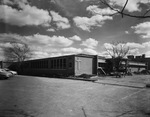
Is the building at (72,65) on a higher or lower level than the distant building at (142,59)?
lower

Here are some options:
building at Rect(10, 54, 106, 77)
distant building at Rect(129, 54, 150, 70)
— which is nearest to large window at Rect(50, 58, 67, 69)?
building at Rect(10, 54, 106, 77)

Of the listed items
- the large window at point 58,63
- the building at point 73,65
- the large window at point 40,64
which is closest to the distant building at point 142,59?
the building at point 73,65

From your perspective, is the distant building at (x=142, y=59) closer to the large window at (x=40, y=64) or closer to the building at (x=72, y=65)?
the building at (x=72, y=65)

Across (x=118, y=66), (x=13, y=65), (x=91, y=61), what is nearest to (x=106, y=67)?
(x=118, y=66)

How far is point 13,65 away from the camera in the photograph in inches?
1959

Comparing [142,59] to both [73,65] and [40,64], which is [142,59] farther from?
[40,64]

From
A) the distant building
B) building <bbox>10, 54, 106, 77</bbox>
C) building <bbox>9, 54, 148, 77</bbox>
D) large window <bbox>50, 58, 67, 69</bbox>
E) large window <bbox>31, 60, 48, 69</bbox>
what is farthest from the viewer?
the distant building

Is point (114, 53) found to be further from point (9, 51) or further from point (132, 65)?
point (9, 51)

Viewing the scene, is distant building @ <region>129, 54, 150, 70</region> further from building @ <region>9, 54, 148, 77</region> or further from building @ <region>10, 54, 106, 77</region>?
building @ <region>10, 54, 106, 77</region>

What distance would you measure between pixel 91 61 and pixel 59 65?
24.0ft

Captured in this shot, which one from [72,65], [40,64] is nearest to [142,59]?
[72,65]

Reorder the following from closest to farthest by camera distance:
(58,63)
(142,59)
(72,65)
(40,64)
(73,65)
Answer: (73,65) → (72,65) → (58,63) → (40,64) → (142,59)

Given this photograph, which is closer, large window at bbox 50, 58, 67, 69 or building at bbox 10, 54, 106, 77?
building at bbox 10, 54, 106, 77

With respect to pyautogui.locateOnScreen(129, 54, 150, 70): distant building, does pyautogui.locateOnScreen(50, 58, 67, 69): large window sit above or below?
below
